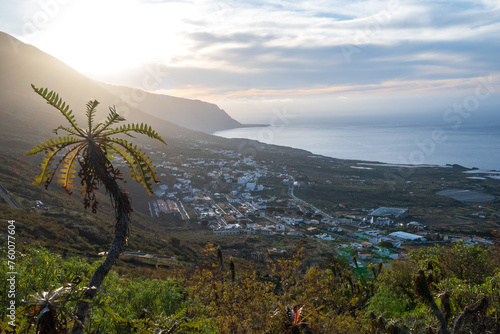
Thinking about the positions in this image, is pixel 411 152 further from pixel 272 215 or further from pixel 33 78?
pixel 33 78

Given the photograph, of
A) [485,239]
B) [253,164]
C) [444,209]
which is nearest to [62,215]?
[485,239]

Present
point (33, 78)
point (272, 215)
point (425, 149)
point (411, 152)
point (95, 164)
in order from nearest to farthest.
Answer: point (95, 164) < point (272, 215) < point (33, 78) < point (411, 152) < point (425, 149)

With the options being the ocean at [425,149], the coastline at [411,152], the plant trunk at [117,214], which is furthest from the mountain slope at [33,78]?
the plant trunk at [117,214]

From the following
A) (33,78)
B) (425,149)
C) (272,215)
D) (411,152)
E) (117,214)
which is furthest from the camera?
(425,149)

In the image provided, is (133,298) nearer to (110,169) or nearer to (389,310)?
(110,169)

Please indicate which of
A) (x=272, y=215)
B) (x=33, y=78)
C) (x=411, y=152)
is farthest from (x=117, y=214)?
(x=411, y=152)

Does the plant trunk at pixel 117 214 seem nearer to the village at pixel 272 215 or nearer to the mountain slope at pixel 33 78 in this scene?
the village at pixel 272 215
